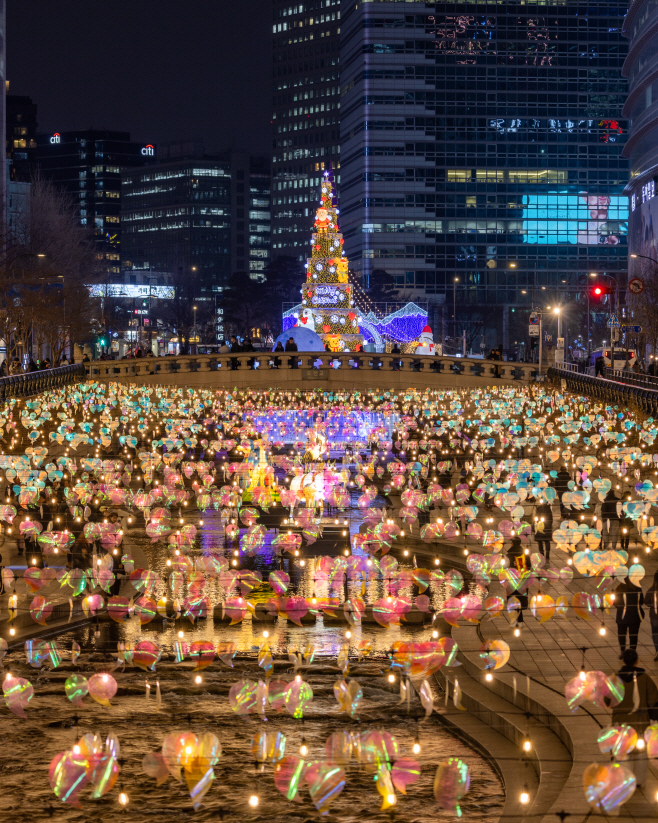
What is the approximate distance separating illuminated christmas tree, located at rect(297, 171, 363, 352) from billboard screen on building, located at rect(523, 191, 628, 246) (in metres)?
70.5

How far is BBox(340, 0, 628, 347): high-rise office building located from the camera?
13638 centimetres

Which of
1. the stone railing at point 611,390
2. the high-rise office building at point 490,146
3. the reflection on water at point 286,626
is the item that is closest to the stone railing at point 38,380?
the stone railing at point 611,390

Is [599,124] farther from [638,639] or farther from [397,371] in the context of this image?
[638,639]

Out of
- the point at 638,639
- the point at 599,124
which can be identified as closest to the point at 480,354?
the point at 599,124

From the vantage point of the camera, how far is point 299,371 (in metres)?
65.4

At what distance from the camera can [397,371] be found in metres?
65.8

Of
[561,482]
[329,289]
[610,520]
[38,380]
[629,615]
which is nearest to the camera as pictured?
[629,615]

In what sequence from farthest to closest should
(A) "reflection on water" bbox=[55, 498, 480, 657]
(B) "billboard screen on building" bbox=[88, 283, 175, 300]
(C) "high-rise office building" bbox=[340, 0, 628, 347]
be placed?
(B) "billboard screen on building" bbox=[88, 283, 175, 300]
(C) "high-rise office building" bbox=[340, 0, 628, 347]
(A) "reflection on water" bbox=[55, 498, 480, 657]

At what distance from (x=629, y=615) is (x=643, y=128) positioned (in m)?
82.1

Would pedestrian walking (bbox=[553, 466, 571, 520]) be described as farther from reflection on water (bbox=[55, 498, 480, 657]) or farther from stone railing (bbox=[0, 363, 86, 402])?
stone railing (bbox=[0, 363, 86, 402])

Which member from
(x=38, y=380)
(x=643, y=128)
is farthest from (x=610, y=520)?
(x=643, y=128)

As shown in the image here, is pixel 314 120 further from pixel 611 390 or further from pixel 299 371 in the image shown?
pixel 611 390

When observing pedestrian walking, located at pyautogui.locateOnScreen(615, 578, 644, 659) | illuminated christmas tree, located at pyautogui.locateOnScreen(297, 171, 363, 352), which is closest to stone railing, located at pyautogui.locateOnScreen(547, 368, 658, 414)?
pedestrian walking, located at pyautogui.locateOnScreen(615, 578, 644, 659)

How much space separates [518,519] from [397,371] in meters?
47.1
